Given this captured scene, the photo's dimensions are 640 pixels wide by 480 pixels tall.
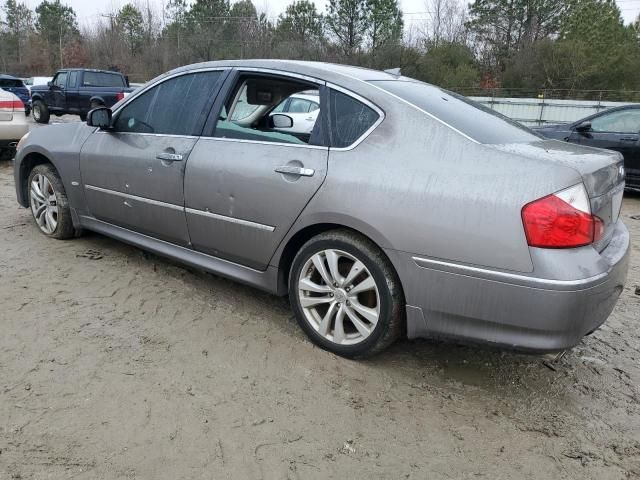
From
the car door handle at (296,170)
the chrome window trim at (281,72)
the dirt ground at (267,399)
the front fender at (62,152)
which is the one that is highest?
the chrome window trim at (281,72)

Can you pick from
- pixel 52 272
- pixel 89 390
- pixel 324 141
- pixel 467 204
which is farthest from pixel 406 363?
pixel 52 272

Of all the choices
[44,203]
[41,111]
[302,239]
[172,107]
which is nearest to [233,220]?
[302,239]

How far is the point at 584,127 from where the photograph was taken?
833 centimetres

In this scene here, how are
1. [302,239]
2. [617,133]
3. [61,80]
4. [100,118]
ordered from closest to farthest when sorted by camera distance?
[302,239] → [100,118] → [617,133] → [61,80]

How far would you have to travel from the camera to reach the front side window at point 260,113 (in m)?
3.18

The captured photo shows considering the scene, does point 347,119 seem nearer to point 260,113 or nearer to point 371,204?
point 371,204

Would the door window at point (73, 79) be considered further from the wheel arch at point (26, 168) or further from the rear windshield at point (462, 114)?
the rear windshield at point (462, 114)

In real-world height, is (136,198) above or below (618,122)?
below

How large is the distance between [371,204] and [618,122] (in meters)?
7.20

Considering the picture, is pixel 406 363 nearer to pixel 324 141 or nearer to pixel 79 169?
pixel 324 141

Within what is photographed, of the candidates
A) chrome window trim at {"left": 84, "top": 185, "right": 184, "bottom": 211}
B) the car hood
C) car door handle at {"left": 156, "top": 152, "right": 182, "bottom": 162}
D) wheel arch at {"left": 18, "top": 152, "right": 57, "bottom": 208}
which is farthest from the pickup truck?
the car hood

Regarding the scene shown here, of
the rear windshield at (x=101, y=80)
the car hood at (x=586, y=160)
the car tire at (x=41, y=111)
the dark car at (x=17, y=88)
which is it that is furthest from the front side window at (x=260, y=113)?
the dark car at (x=17, y=88)

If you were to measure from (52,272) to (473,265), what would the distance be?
314 centimetres

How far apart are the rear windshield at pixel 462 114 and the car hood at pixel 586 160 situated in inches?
5.3
